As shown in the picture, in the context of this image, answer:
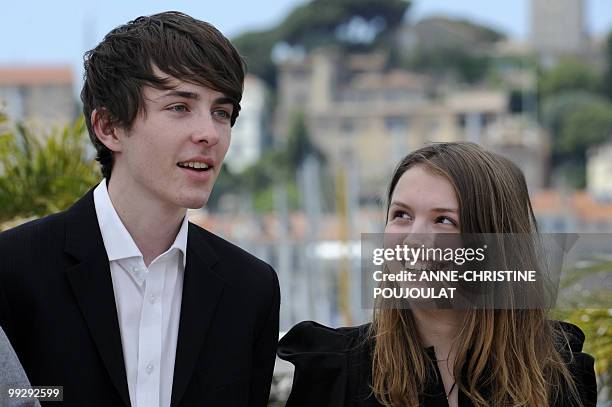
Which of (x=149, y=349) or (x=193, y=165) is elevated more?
(x=193, y=165)

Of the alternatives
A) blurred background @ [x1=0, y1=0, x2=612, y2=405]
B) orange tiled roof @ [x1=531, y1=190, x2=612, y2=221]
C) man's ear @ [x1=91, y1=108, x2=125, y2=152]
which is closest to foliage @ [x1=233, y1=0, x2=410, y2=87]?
blurred background @ [x1=0, y1=0, x2=612, y2=405]

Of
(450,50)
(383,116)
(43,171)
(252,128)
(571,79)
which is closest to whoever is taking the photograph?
(43,171)

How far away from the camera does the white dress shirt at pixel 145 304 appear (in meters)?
2.29

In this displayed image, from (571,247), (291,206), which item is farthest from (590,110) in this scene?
(571,247)

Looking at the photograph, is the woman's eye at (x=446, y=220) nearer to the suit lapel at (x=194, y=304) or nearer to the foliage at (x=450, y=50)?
the suit lapel at (x=194, y=304)

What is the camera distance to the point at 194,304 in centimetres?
240

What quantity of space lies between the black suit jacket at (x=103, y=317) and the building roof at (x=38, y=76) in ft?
266

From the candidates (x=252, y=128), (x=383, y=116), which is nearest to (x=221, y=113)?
(x=383, y=116)

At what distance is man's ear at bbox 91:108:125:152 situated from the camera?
245 centimetres

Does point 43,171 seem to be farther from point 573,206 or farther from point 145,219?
point 573,206

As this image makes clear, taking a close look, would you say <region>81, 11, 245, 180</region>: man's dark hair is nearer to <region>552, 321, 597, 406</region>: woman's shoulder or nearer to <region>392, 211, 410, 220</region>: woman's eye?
<region>392, 211, 410, 220</region>: woman's eye

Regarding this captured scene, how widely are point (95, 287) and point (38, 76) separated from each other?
82.8 metres

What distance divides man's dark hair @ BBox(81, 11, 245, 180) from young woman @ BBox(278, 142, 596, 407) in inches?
16.6

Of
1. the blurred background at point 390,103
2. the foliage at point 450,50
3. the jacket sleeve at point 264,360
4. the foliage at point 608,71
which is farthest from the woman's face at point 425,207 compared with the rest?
the foliage at point 450,50
